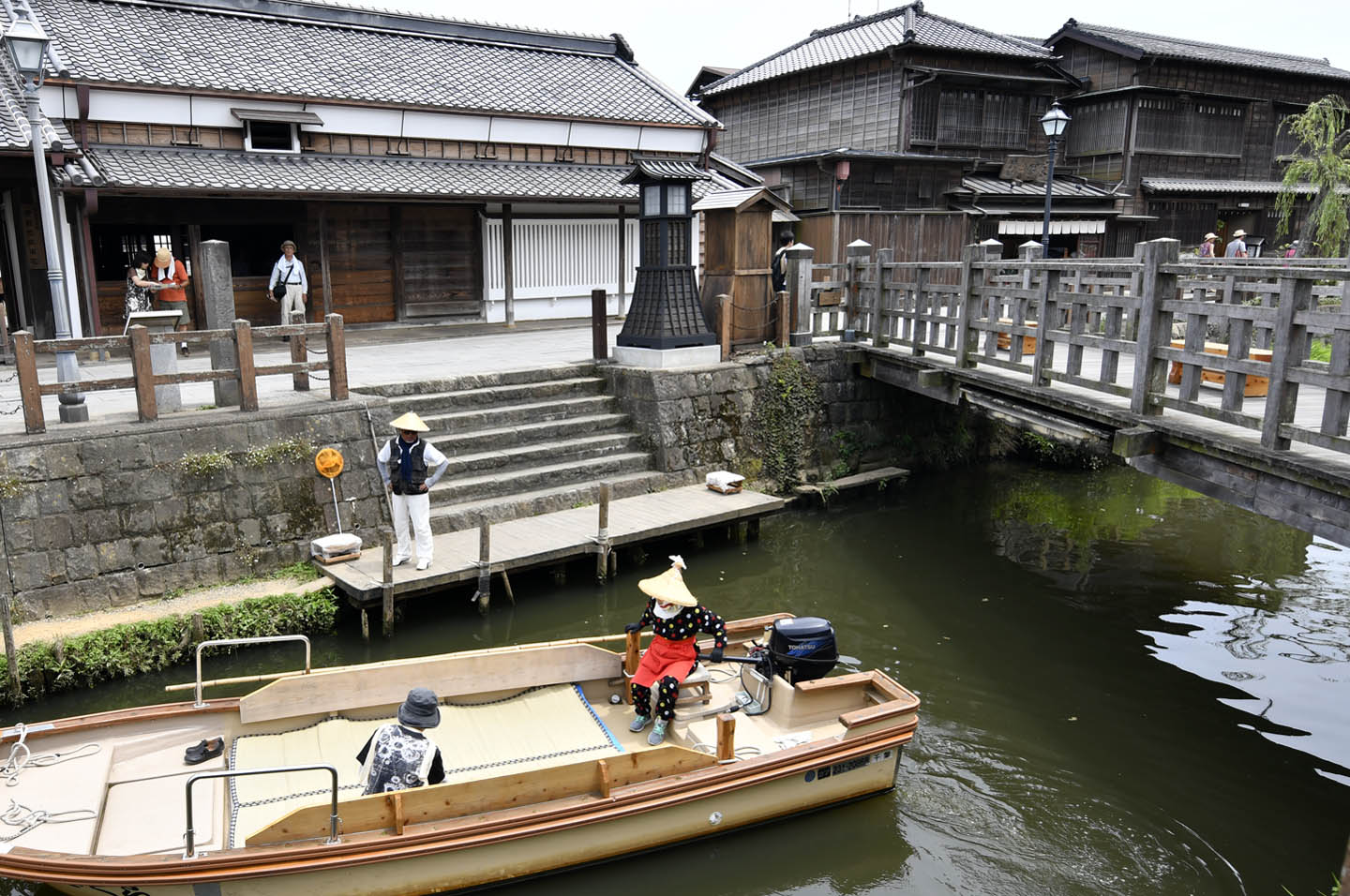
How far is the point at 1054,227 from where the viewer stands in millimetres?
27203

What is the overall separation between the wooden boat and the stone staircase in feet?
13.6

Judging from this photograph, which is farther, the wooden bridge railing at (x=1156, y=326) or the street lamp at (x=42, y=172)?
the street lamp at (x=42, y=172)

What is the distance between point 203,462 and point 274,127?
9.95 m

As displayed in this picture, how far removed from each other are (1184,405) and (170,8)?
1999 cm

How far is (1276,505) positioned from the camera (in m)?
7.70

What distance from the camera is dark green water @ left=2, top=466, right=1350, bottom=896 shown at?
6.65 m

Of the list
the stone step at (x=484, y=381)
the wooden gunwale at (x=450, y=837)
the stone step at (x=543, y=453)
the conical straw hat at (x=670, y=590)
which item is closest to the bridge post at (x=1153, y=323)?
the wooden gunwale at (x=450, y=837)

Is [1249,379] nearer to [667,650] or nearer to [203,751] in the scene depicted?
[667,650]

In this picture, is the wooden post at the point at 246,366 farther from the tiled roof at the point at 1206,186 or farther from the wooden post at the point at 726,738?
the tiled roof at the point at 1206,186

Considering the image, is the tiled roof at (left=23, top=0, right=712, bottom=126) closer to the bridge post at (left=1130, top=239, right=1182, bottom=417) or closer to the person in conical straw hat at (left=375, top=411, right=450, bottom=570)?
the person in conical straw hat at (left=375, top=411, right=450, bottom=570)

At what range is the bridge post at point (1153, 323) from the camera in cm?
868

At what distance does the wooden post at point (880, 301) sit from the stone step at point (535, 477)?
4502 millimetres

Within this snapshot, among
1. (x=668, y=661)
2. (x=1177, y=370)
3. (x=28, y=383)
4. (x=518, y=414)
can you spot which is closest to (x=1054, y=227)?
(x=1177, y=370)

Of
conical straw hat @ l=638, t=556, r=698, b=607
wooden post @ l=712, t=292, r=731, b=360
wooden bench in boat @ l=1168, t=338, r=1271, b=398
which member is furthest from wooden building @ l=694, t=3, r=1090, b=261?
conical straw hat @ l=638, t=556, r=698, b=607
